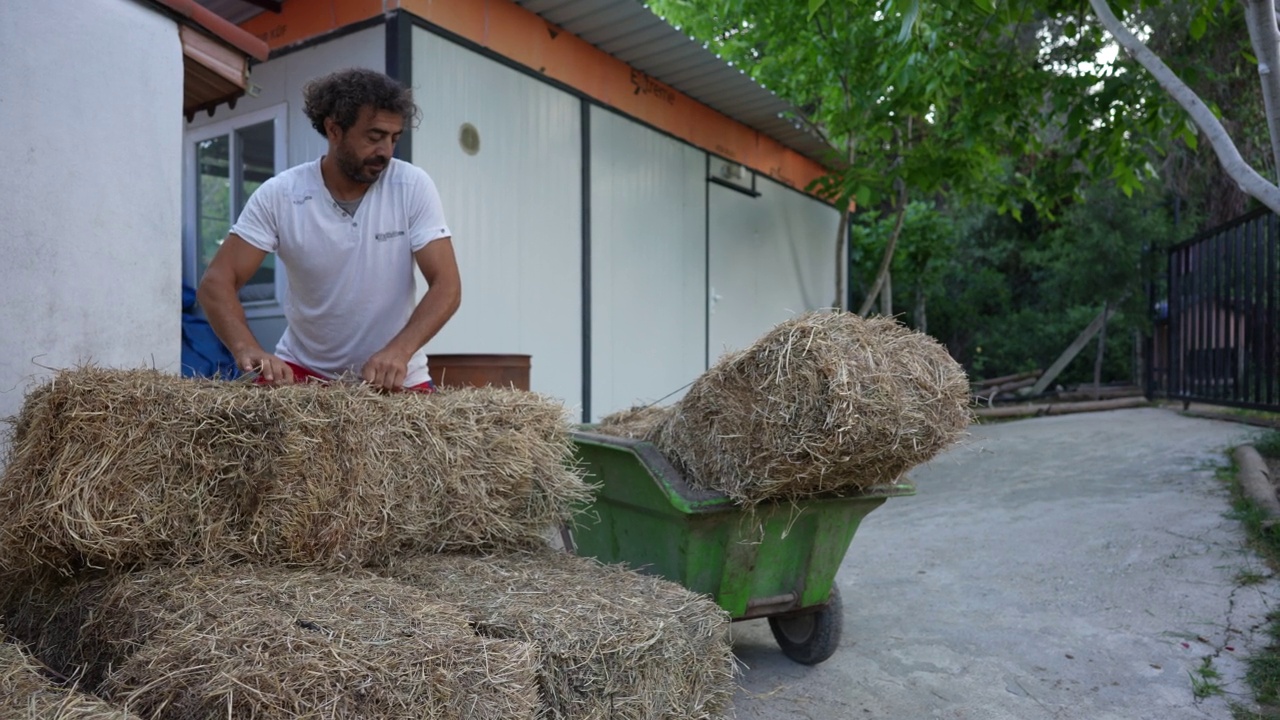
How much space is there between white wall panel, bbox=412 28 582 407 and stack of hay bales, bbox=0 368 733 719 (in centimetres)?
368

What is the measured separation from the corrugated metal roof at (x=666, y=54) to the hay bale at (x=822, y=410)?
4.41 m

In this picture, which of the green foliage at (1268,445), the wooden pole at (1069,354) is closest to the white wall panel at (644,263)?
the green foliage at (1268,445)

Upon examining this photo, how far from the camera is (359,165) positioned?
10.2 ft

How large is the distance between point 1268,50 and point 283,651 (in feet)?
14.0

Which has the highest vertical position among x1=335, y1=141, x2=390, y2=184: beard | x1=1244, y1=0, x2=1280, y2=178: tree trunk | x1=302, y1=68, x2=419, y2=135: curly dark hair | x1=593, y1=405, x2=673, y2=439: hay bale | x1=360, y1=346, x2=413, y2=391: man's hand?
x1=1244, y1=0, x2=1280, y2=178: tree trunk

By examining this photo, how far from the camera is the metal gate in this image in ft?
28.3

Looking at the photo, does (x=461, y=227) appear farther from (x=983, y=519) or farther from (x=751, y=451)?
(x=983, y=519)

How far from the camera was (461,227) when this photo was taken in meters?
6.33

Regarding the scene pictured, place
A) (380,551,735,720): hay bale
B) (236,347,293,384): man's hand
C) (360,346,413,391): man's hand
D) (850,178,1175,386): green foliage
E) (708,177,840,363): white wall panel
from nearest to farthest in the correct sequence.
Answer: (380,551,735,720): hay bale
(236,347,293,384): man's hand
(360,346,413,391): man's hand
(708,177,840,363): white wall panel
(850,178,1175,386): green foliage

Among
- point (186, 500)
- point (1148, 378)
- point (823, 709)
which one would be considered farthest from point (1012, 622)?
point (1148, 378)

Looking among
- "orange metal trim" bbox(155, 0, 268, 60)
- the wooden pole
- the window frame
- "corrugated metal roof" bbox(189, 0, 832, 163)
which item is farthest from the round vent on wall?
the wooden pole

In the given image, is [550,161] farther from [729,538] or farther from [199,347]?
[729,538]

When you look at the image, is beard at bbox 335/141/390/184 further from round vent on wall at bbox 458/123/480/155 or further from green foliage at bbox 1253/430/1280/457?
Answer: green foliage at bbox 1253/430/1280/457

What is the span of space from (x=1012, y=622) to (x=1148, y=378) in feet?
34.5
